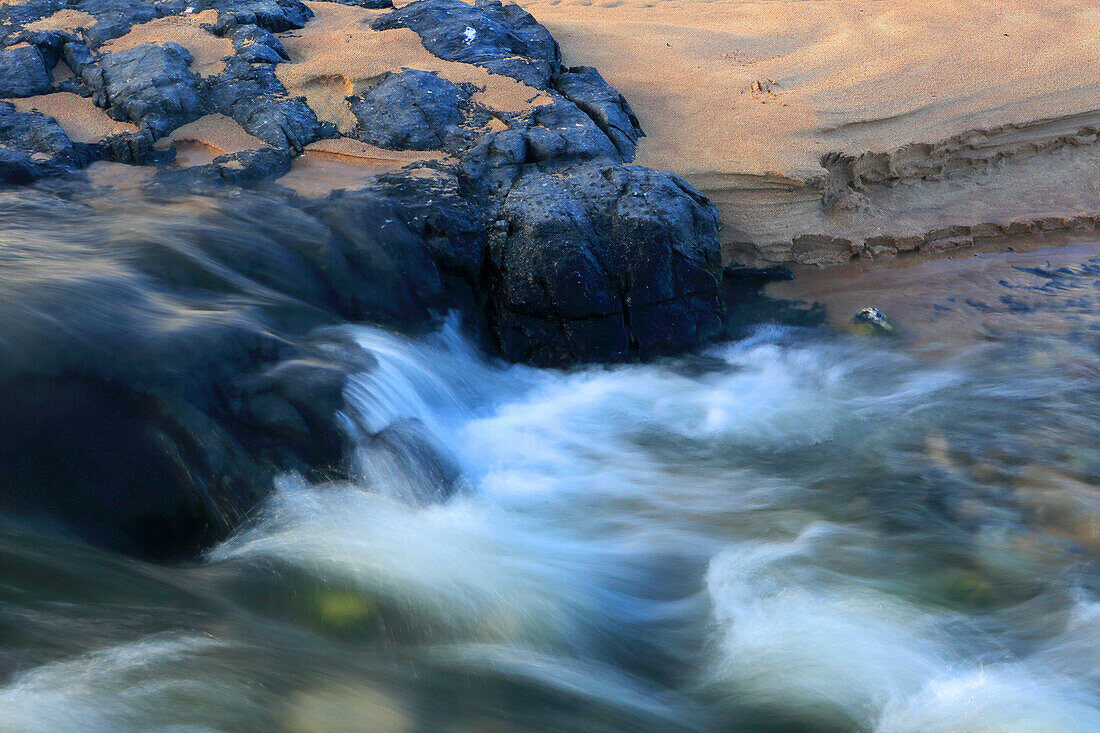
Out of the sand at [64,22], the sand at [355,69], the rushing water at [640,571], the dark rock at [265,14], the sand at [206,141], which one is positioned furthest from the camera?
the dark rock at [265,14]

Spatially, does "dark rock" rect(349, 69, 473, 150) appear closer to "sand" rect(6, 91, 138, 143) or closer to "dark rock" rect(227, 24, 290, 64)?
"dark rock" rect(227, 24, 290, 64)

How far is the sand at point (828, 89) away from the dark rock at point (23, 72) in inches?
150

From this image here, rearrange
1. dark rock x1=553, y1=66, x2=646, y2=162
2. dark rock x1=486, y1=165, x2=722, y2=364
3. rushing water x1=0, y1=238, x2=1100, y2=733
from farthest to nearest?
dark rock x1=553, y1=66, x2=646, y2=162 < dark rock x1=486, y1=165, x2=722, y2=364 < rushing water x1=0, y1=238, x2=1100, y2=733

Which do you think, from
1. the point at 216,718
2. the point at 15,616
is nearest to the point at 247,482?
the point at 15,616

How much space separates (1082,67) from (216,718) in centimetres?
761

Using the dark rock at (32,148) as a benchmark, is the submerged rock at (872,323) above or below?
above

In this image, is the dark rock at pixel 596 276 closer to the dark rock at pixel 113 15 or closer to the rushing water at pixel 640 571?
the rushing water at pixel 640 571

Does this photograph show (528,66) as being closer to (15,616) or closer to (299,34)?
(299,34)

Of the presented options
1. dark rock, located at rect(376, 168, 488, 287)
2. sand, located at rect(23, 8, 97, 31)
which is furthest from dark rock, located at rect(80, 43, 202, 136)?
dark rock, located at rect(376, 168, 488, 287)

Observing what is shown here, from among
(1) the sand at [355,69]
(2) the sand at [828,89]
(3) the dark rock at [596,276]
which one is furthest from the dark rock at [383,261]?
(2) the sand at [828,89]

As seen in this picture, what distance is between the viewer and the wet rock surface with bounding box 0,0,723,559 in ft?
9.75

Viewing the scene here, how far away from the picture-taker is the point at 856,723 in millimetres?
2486

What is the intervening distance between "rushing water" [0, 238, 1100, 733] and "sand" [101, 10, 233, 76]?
267 centimetres

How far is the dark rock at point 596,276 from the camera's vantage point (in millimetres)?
4703
